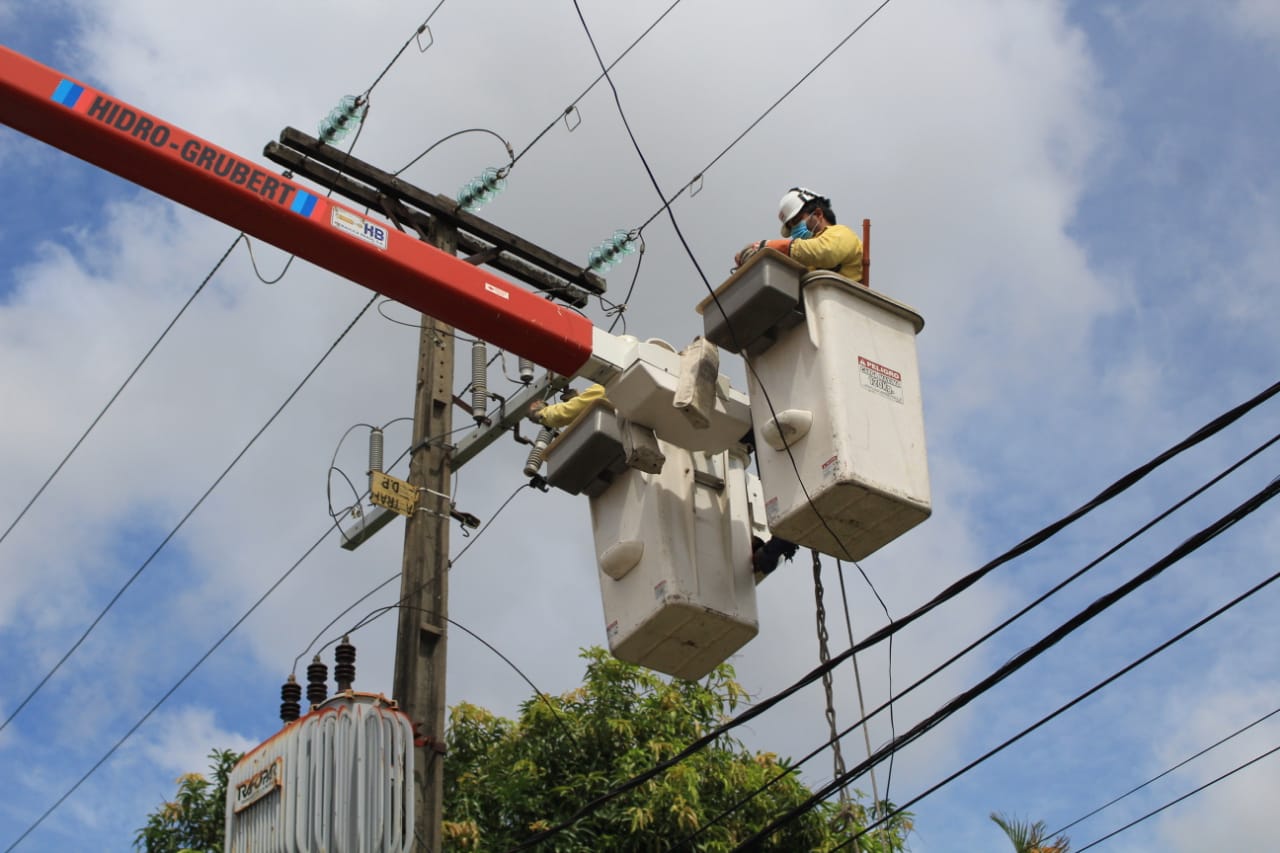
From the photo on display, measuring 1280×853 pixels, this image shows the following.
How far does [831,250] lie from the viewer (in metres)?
8.50

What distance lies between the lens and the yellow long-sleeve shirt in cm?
846

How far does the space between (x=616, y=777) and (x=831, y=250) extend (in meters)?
6.66

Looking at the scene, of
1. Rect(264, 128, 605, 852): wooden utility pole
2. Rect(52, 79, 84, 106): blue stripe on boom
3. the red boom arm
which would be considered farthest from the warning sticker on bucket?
Rect(52, 79, 84, 106): blue stripe on boom

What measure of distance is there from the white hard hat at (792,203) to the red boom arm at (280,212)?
1284mm

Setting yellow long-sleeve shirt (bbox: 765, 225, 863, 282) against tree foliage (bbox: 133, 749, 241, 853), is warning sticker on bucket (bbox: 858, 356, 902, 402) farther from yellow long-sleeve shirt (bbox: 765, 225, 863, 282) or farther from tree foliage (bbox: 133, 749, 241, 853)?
tree foliage (bbox: 133, 749, 241, 853)

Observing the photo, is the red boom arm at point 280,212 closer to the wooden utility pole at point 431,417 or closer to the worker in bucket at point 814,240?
the wooden utility pole at point 431,417

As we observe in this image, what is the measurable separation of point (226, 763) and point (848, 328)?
8.15 metres

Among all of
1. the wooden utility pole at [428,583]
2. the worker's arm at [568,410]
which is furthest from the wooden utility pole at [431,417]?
the worker's arm at [568,410]

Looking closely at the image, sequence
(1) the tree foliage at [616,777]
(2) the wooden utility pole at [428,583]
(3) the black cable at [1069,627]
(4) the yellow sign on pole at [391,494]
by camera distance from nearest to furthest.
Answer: (3) the black cable at [1069,627], (2) the wooden utility pole at [428,583], (4) the yellow sign on pole at [391,494], (1) the tree foliage at [616,777]

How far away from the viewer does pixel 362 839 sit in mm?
8844

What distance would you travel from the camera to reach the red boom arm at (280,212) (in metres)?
8.55

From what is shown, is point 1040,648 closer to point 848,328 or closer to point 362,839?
point 848,328

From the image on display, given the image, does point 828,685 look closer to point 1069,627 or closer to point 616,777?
point 1069,627

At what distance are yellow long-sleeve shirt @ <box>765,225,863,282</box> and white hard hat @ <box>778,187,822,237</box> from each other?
376mm
